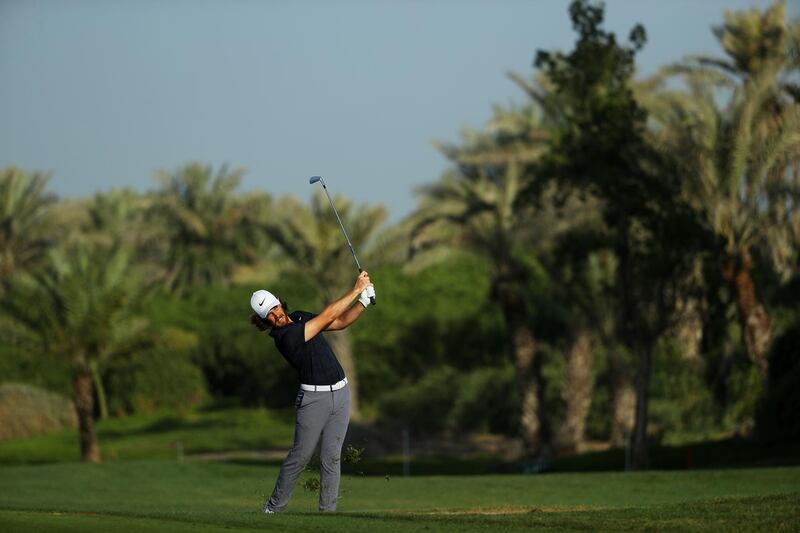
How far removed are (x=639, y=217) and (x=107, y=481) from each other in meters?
13.0

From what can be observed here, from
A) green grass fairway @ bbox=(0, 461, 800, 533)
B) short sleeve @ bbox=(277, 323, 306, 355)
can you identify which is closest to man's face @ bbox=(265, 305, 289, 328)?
short sleeve @ bbox=(277, 323, 306, 355)

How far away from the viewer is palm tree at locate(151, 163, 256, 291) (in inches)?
2844

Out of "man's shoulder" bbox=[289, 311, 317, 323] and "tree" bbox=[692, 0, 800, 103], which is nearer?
"man's shoulder" bbox=[289, 311, 317, 323]

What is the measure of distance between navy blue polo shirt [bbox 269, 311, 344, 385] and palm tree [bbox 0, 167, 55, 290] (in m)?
55.5

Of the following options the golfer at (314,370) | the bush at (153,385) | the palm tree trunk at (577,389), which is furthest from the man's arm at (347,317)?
the bush at (153,385)

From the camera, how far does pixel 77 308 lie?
38906mm

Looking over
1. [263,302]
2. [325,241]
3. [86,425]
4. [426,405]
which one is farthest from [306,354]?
[426,405]

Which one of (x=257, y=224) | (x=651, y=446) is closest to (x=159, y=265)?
(x=257, y=224)

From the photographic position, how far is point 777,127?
34.2m

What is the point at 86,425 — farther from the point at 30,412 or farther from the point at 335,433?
Answer: the point at 335,433

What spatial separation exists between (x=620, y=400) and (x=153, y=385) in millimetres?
18096

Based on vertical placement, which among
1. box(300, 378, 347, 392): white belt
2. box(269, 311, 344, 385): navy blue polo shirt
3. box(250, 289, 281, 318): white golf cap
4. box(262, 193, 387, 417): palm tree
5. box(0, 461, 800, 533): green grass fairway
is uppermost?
box(262, 193, 387, 417): palm tree

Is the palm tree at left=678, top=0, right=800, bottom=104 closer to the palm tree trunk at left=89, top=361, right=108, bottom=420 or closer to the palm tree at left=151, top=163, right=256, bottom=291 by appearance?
the palm tree trunk at left=89, top=361, right=108, bottom=420

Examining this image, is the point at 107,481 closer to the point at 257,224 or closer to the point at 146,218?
the point at 257,224
